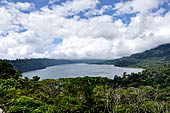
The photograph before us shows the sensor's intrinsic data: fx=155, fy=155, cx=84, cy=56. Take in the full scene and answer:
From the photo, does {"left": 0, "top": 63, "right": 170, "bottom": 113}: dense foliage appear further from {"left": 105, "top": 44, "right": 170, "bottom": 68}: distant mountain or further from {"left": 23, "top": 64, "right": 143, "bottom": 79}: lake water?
{"left": 105, "top": 44, "right": 170, "bottom": 68}: distant mountain

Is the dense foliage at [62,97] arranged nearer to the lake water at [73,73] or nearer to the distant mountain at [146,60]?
the lake water at [73,73]

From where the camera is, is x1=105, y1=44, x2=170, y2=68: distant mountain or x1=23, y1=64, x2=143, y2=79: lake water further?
x1=105, y1=44, x2=170, y2=68: distant mountain

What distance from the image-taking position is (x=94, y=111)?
931cm

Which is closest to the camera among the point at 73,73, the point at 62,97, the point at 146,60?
the point at 62,97

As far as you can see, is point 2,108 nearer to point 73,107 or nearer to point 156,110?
point 73,107

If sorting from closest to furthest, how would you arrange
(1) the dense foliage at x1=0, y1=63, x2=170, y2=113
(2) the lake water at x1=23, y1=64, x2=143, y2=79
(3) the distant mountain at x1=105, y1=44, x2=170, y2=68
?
(1) the dense foliage at x1=0, y1=63, x2=170, y2=113, (2) the lake water at x1=23, y1=64, x2=143, y2=79, (3) the distant mountain at x1=105, y1=44, x2=170, y2=68

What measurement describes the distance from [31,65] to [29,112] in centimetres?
12225

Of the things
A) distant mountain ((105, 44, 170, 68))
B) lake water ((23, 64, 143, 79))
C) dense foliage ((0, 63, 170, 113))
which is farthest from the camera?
distant mountain ((105, 44, 170, 68))

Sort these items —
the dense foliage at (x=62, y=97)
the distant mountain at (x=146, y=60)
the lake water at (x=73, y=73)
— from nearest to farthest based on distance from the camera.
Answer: the dense foliage at (x=62, y=97) → the lake water at (x=73, y=73) → the distant mountain at (x=146, y=60)

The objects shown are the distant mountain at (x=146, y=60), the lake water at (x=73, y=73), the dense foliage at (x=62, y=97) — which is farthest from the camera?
the distant mountain at (x=146, y=60)

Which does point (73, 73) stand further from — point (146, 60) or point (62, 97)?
point (146, 60)

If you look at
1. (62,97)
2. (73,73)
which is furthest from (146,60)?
(62,97)

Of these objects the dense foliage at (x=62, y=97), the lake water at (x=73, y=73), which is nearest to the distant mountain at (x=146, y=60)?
the lake water at (x=73, y=73)

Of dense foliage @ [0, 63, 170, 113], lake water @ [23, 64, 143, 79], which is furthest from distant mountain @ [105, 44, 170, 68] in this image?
dense foliage @ [0, 63, 170, 113]
